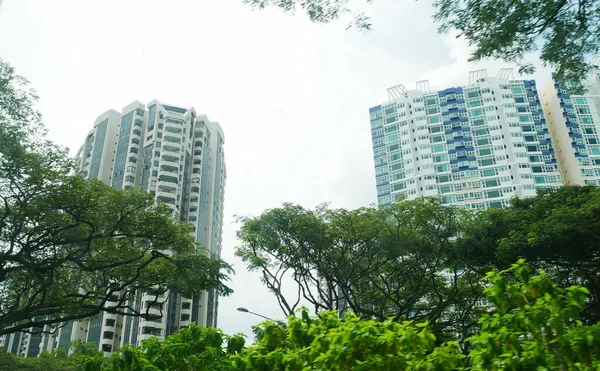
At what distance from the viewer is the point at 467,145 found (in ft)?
222

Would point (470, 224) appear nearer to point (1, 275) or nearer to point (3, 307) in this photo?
point (1, 275)

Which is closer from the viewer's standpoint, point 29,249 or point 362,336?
point 362,336

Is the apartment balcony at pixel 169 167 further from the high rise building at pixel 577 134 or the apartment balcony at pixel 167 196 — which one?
the high rise building at pixel 577 134

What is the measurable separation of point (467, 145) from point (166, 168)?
4259 centimetres

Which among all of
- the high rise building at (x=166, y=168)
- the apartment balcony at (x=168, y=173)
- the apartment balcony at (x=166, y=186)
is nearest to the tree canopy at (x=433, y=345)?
the high rise building at (x=166, y=168)

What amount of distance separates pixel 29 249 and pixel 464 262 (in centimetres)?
1733

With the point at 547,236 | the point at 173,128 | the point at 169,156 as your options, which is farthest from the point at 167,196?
the point at 547,236

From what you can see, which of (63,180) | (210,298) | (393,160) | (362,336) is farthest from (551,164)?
(362,336)

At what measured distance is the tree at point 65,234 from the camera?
12.9m

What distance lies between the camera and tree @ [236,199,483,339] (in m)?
20.7

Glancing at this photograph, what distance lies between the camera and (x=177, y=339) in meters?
5.52

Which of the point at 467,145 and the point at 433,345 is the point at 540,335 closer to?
the point at 433,345

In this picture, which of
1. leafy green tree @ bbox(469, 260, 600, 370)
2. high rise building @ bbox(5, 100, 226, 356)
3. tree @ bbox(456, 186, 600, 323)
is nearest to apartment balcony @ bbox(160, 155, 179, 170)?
high rise building @ bbox(5, 100, 226, 356)

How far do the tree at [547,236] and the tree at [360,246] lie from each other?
1200mm
